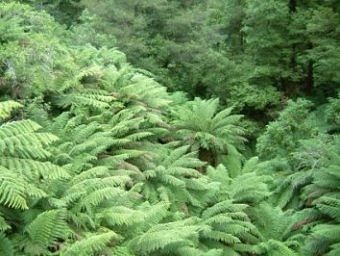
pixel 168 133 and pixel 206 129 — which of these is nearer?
pixel 168 133

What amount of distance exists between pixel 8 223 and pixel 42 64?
4.61 m

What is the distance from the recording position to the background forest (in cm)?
645

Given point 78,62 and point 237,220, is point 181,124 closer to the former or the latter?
point 78,62

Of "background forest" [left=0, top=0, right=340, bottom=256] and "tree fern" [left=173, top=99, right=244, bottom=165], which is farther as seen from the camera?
"tree fern" [left=173, top=99, right=244, bottom=165]

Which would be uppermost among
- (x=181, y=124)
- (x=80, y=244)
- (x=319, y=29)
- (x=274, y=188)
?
(x=319, y=29)

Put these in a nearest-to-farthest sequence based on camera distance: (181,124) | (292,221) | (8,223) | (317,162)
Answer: (8,223), (292,221), (317,162), (181,124)

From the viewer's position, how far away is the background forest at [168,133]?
21.1 feet

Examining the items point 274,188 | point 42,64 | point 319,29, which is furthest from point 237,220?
point 319,29

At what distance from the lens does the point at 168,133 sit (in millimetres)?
11523

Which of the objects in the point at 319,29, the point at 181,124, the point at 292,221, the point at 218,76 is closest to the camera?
the point at 292,221

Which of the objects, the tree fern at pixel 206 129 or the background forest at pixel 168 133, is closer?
the background forest at pixel 168 133

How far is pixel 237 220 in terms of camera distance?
8883mm

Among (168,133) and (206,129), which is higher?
(168,133)

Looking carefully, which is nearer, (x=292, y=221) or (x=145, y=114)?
(x=292, y=221)
